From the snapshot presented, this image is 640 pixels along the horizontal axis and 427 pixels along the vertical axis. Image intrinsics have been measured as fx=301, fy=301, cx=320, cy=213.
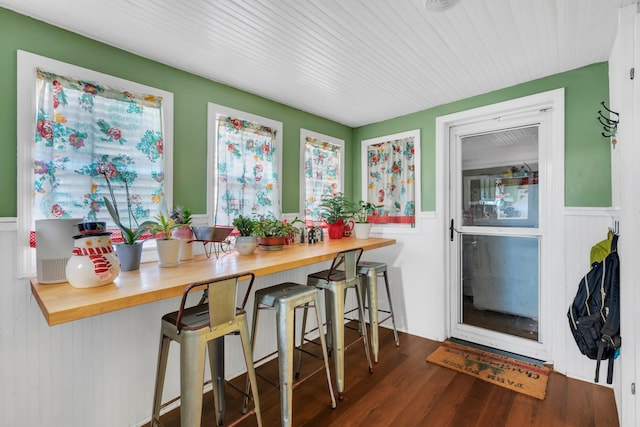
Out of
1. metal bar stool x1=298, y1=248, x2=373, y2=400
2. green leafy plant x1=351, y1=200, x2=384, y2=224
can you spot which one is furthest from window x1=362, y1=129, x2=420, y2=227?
metal bar stool x1=298, y1=248, x2=373, y2=400

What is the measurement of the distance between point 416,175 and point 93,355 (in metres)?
3.04

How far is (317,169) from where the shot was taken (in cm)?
334

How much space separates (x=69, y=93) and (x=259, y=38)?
113 centimetres

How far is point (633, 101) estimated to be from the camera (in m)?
1.50

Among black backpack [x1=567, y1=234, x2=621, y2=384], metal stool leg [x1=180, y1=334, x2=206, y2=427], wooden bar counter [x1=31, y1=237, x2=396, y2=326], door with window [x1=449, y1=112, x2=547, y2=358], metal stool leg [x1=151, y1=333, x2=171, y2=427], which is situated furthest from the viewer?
door with window [x1=449, y1=112, x2=547, y2=358]

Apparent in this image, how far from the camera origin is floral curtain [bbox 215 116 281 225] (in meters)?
2.45

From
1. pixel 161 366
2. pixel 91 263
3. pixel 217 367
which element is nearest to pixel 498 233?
pixel 217 367

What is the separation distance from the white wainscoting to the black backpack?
40 cm

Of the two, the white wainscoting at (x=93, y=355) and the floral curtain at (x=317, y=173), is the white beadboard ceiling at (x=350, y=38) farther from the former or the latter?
the white wainscoting at (x=93, y=355)

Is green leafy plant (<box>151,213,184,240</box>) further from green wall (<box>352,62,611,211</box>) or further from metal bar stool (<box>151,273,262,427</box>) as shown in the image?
green wall (<box>352,62,611,211</box>)

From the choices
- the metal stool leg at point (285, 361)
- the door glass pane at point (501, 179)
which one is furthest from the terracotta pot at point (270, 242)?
the door glass pane at point (501, 179)

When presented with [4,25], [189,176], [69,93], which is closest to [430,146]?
[189,176]

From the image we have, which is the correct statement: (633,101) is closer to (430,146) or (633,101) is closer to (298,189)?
(430,146)

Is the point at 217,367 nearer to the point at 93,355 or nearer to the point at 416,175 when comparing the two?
the point at 93,355
